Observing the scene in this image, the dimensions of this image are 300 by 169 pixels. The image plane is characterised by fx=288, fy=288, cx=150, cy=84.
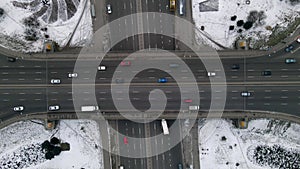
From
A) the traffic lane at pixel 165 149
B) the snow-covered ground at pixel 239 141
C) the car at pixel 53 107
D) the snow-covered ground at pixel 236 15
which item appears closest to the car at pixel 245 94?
the snow-covered ground at pixel 239 141

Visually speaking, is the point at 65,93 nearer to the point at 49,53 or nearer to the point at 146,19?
the point at 49,53

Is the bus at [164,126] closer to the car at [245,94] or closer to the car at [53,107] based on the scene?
the car at [245,94]

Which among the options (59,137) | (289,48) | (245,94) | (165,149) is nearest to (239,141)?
(245,94)

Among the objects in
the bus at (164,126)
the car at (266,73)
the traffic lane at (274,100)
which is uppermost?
the car at (266,73)

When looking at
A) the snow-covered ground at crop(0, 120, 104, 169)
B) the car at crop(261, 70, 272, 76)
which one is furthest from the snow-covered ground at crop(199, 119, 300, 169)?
the snow-covered ground at crop(0, 120, 104, 169)

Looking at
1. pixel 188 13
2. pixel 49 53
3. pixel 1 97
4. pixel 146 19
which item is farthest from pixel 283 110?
pixel 1 97

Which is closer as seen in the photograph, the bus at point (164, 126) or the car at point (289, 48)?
the car at point (289, 48)
